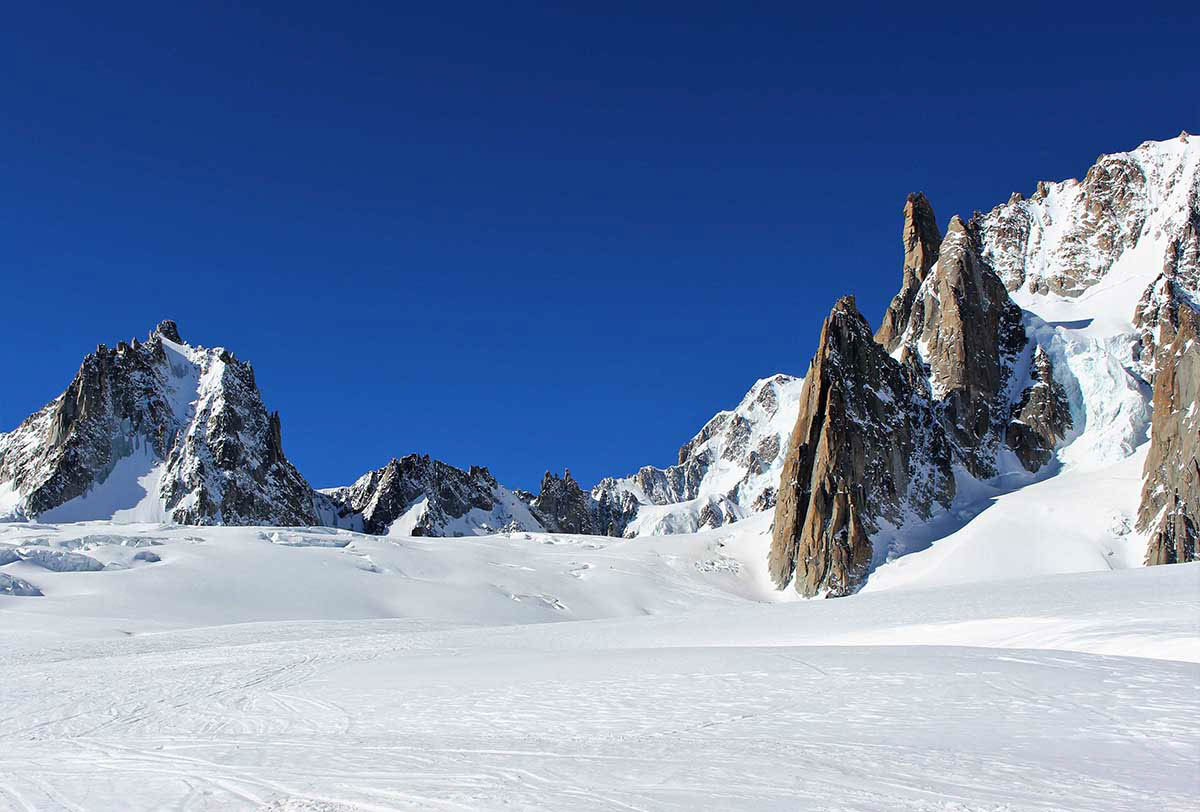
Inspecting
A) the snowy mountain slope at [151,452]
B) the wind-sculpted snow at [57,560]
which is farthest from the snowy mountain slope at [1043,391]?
the snowy mountain slope at [151,452]

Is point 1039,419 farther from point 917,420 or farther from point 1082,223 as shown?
point 1082,223

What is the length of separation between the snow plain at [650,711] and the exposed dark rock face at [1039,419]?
249 ft

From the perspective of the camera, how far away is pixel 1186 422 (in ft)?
223

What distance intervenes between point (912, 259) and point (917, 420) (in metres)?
49.3

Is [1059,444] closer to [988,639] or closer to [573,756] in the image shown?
[988,639]

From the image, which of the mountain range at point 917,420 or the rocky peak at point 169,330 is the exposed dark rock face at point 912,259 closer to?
the mountain range at point 917,420

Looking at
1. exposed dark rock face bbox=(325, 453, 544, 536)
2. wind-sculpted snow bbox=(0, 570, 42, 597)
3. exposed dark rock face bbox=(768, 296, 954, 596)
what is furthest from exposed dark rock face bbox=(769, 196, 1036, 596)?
exposed dark rock face bbox=(325, 453, 544, 536)

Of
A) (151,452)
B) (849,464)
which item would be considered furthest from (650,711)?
(151,452)

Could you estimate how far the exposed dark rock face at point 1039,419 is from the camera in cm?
10131

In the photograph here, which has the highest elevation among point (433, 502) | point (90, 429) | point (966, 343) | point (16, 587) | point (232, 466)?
point (966, 343)

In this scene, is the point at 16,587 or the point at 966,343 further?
the point at 966,343

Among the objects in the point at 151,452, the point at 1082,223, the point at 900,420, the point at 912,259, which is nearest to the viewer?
the point at 900,420

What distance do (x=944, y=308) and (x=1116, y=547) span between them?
50191mm

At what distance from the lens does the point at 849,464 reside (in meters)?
84.2
